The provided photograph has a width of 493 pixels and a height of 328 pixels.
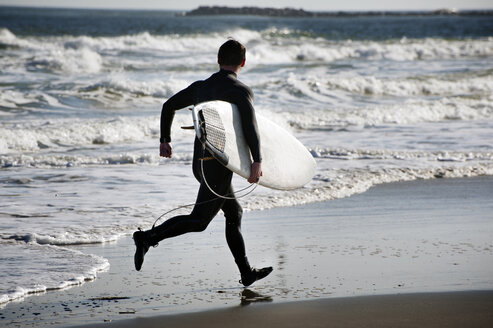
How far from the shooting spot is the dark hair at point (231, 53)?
155 inches

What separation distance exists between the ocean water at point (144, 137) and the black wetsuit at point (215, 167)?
833 mm

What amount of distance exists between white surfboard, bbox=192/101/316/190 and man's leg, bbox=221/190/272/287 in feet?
0.75

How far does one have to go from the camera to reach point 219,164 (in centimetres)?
395

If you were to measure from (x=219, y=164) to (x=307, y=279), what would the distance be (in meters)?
0.92

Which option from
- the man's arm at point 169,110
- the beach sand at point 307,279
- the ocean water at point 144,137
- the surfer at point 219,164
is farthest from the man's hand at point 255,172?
the ocean water at point 144,137

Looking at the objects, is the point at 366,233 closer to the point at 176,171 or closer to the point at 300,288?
the point at 300,288

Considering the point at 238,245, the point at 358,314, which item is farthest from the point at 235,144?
the point at 358,314

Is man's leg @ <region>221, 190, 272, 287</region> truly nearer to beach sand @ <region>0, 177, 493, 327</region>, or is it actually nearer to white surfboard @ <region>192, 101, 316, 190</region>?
beach sand @ <region>0, 177, 493, 327</region>

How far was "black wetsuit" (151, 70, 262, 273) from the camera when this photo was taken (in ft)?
12.7

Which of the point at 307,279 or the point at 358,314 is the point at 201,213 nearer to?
the point at 307,279

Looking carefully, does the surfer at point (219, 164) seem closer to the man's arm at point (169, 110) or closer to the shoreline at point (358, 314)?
the man's arm at point (169, 110)

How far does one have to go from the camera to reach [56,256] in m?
4.93

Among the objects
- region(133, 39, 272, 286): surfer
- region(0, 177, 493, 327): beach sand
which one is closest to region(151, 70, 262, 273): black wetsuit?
region(133, 39, 272, 286): surfer

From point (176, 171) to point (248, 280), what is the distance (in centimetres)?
490
